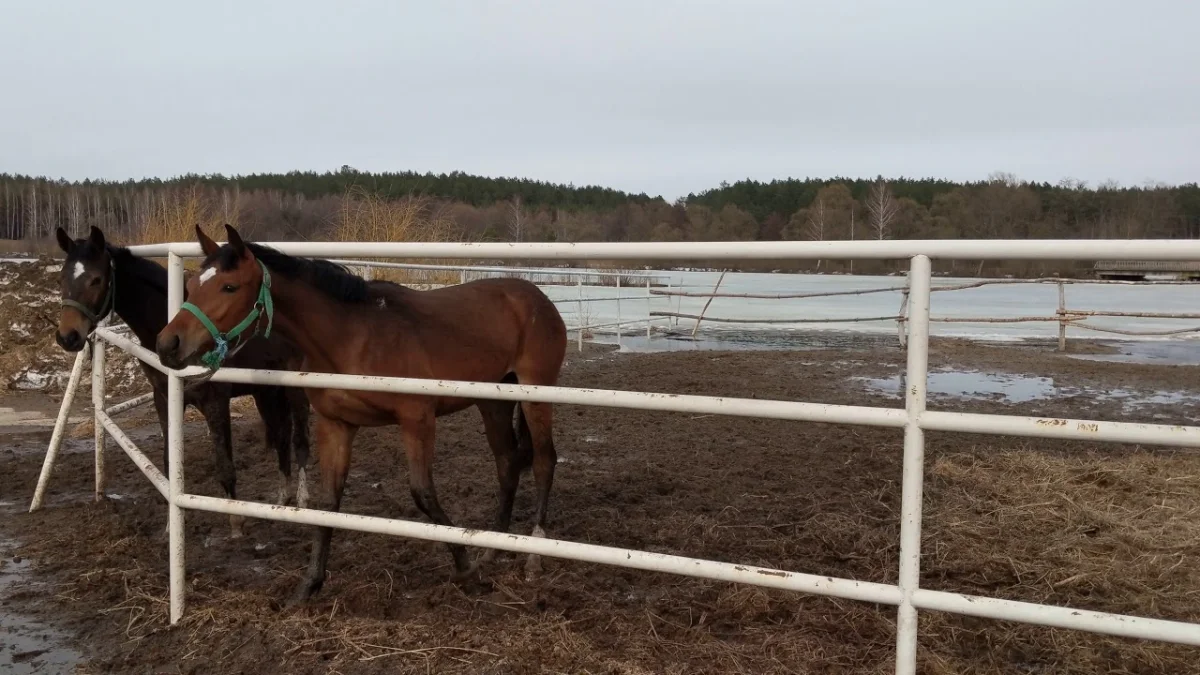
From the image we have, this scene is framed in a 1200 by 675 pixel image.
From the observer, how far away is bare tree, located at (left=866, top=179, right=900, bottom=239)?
46150 millimetres

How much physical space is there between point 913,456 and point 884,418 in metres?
0.11

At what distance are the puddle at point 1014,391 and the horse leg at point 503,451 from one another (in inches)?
230

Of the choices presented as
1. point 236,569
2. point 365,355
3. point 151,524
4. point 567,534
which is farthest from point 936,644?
point 151,524

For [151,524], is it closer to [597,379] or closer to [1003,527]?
[1003,527]

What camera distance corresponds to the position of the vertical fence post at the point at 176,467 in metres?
2.84

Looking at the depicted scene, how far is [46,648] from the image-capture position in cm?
279

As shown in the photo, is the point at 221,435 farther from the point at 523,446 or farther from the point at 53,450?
the point at 523,446

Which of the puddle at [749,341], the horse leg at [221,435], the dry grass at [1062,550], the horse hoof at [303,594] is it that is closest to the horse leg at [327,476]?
the horse hoof at [303,594]

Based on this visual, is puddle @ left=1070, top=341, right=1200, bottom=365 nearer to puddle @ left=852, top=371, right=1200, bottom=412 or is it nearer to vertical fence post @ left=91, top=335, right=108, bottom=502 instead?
puddle @ left=852, top=371, right=1200, bottom=412

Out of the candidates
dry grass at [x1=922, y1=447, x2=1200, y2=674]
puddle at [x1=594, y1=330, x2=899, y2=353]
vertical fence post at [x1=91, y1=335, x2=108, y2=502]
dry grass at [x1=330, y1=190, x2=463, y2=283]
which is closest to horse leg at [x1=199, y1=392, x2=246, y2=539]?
vertical fence post at [x1=91, y1=335, x2=108, y2=502]

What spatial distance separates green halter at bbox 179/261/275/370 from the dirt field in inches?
39.7

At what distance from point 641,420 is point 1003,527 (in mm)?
3697

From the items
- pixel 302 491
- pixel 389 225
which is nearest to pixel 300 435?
pixel 302 491

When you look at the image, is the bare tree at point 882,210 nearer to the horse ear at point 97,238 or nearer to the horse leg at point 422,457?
the horse ear at point 97,238
